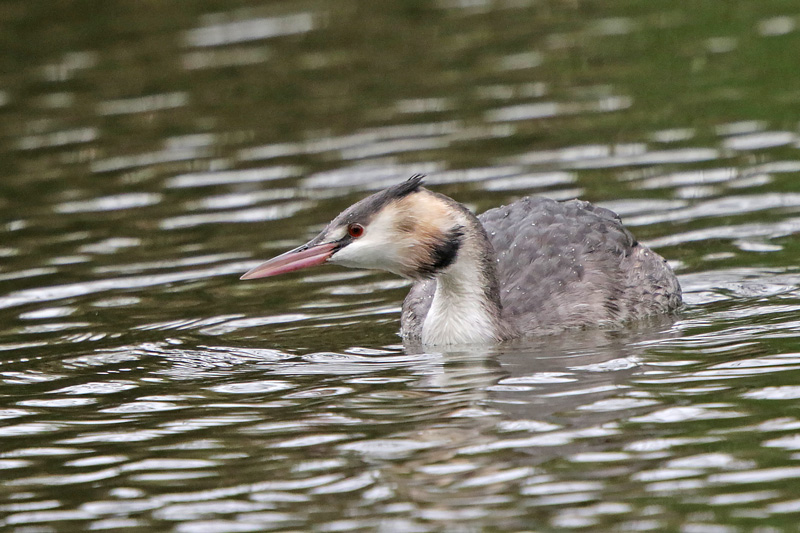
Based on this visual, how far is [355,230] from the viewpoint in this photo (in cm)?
973

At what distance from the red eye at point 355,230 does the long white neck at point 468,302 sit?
2.21 feet

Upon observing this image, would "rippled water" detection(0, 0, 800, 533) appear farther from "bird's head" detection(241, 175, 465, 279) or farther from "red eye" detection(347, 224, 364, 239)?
"red eye" detection(347, 224, 364, 239)

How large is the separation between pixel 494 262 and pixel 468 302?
0.34 meters

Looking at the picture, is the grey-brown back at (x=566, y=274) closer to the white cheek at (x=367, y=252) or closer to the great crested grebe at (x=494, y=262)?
the great crested grebe at (x=494, y=262)

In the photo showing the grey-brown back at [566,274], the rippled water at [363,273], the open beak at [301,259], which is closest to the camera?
A: the rippled water at [363,273]

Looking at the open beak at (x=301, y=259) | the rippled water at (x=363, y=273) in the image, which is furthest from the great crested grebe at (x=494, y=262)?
the rippled water at (x=363, y=273)

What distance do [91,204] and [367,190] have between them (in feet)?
8.94

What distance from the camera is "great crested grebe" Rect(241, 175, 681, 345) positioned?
9742mm

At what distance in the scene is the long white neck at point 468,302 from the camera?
393 inches

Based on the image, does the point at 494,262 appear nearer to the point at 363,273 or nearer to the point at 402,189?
the point at 402,189

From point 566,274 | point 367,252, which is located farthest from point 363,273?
point 367,252

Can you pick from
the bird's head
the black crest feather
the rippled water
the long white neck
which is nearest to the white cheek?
the bird's head

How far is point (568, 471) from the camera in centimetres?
695

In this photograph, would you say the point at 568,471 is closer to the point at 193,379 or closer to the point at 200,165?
the point at 193,379
